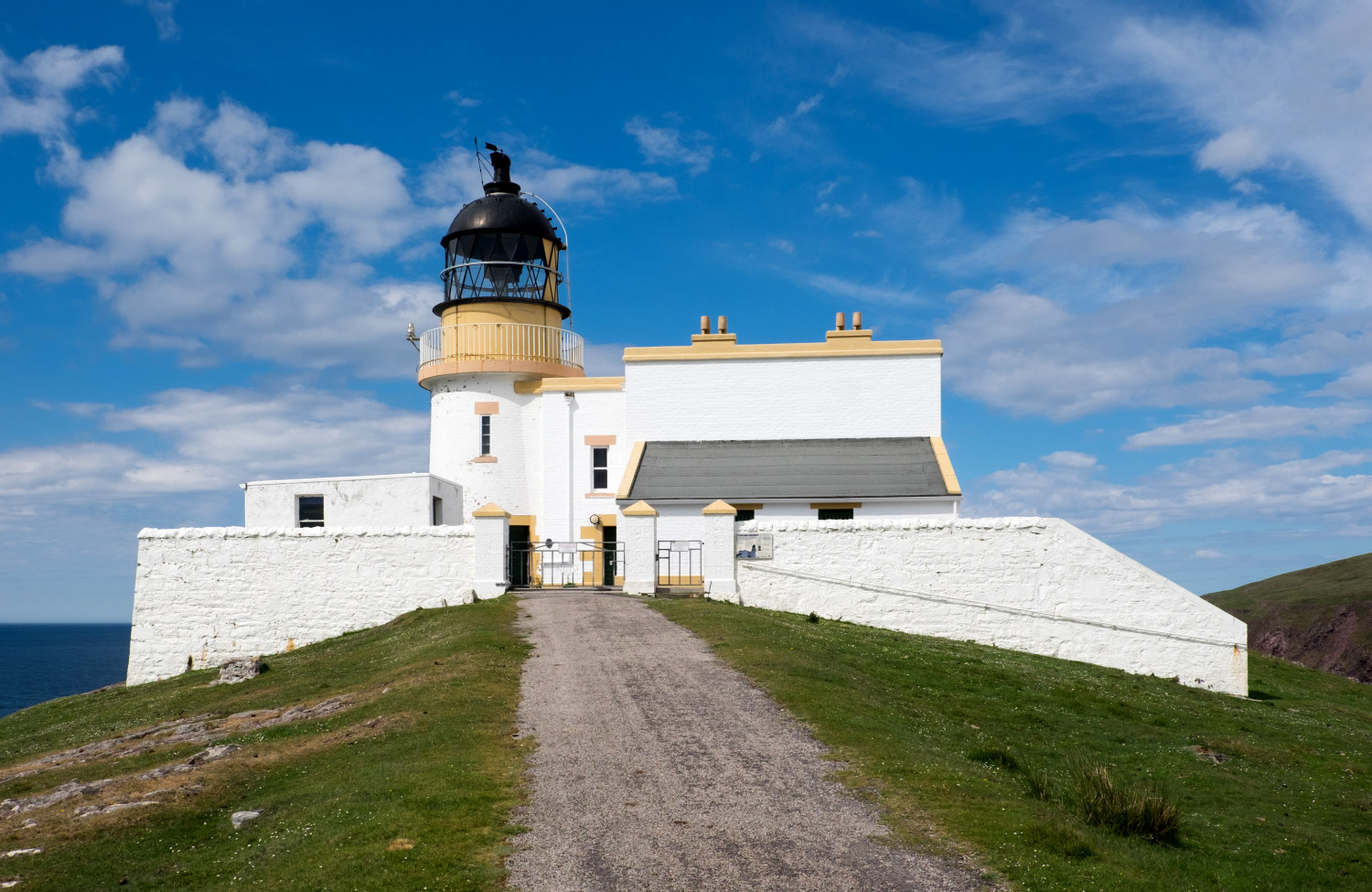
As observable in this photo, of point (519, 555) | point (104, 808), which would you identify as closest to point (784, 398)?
point (519, 555)

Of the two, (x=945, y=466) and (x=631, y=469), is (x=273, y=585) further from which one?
(x=945, y=466)

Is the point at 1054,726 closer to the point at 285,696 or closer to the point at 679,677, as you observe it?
the point at 679,677

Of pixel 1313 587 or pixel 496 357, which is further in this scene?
pixel 1313 587

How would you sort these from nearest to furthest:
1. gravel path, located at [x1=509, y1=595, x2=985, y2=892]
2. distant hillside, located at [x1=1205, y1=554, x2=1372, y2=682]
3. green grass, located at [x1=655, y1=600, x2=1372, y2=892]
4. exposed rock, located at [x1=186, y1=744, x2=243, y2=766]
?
gravel path, located at [x1=509, y1=595, x2=985, y2=892]
green grass, located at [x1=655, y1=600, x2=1372, y2=892]
exposed rock, located at [x1=186, y1=744, x2=243, y2=766]
distant hillside, located at [x1=1205, y1=554, x2=1372, y2=682]

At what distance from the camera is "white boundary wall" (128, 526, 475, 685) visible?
24906mm

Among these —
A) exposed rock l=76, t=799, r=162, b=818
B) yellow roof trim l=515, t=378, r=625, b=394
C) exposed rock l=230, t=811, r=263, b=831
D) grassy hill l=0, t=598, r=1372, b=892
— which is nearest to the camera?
grassy hill l=0, t=598, r=1372, b=892

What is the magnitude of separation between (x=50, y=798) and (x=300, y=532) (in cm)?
1439

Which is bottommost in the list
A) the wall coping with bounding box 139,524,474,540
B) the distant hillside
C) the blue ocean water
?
the blue ocean water

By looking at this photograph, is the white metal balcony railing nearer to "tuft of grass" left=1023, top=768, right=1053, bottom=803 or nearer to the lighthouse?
the lighthouse

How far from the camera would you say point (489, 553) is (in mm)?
24516

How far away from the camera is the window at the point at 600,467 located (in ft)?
105

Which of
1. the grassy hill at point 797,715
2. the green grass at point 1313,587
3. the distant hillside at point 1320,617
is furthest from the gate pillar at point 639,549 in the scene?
the green grass at point 1313,587

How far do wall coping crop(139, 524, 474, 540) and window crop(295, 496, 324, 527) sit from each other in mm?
2394

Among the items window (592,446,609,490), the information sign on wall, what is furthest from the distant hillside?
window (592,446,609,490)
